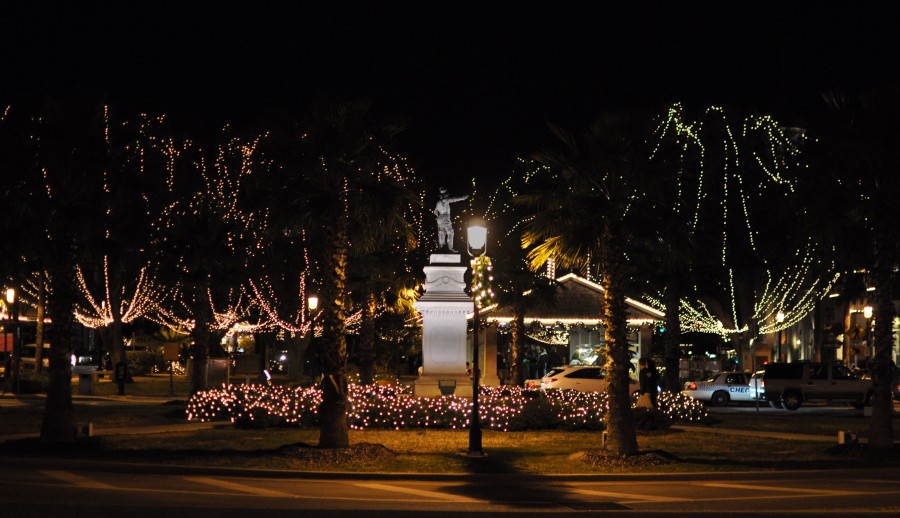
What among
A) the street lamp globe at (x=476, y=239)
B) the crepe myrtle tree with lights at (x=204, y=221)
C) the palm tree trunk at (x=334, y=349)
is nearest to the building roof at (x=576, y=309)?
the crepe myrtle tree with lights at (x=204, y=221)

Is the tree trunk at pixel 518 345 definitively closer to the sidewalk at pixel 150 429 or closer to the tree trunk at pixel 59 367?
the sidewalk at pixel 150 429

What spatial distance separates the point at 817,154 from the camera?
2216 cm

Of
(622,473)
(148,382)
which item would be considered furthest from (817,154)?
(148,382)

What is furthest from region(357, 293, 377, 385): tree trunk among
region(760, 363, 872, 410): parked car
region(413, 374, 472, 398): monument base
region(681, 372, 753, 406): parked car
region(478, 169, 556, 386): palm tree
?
region(760, 363, 872, 410): parked car

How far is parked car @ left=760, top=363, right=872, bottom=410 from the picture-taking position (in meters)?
41.2

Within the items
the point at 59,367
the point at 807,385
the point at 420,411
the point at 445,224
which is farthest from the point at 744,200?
the point at 59,367

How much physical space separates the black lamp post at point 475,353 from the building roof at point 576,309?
21059 millimetres

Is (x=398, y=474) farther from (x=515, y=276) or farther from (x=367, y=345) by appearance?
(x=515, y=276)

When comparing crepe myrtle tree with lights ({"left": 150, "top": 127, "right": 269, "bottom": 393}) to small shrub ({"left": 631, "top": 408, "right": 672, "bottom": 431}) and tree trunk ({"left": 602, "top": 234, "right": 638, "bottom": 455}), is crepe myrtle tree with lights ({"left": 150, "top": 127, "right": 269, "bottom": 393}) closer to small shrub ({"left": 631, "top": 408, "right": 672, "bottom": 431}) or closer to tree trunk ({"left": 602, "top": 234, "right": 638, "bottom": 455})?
small shrub ({"left": 631, "top": 408, "right": 672, "bottom": 431})

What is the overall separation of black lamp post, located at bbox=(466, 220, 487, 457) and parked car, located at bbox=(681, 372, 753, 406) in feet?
72.3

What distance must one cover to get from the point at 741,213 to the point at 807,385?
53.7 feet

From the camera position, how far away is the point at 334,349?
20.5m

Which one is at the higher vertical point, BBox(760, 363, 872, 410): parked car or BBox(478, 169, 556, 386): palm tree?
BBox(478, 169, 556, 386): palm tree

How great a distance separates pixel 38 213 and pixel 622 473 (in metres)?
12.1
